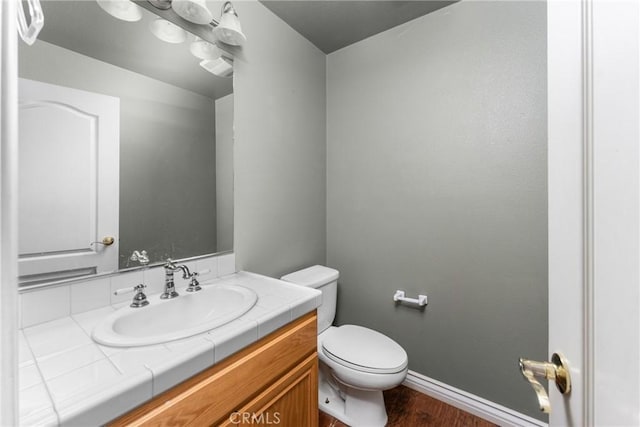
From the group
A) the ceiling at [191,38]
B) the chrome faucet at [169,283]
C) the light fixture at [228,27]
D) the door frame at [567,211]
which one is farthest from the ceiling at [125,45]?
the door frame at [567,211]

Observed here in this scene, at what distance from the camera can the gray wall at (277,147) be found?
1.48 m

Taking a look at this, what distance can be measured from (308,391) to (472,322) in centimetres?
102

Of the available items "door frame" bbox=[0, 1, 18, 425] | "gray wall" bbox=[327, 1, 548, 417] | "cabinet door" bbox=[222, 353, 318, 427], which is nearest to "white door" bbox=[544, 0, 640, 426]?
"door frame" bbox=[0, 1, 18, 425]

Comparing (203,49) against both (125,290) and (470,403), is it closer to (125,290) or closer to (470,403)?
(125,290)

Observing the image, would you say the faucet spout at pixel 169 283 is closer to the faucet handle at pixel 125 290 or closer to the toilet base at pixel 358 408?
the faucet handle at pixel 125 290

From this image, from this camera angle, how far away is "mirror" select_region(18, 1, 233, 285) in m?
0.91

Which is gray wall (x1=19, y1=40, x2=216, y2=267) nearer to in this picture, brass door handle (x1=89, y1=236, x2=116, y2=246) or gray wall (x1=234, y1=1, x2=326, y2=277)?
brass door handle (x1=89, y1=236, x2=116, y2=246)

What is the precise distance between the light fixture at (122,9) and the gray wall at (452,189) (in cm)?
127

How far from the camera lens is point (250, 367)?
0.85 metres

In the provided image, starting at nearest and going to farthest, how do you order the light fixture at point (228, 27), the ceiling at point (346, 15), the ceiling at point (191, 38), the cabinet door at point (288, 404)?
A: the cabinet door at point (288, 404) → the ceiling at point (191, 38) → the light fixture at point (228, 27) → the ceiling at point (346, 15)

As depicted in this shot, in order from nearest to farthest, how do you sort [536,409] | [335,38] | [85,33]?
[85,33] → [536,409] → [335,38]

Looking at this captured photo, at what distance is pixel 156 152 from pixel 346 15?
53.5 inches

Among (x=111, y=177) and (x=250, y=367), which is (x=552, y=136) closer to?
(x=250, y=367)

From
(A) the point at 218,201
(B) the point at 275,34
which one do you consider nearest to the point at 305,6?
(B) the point at 275,34
